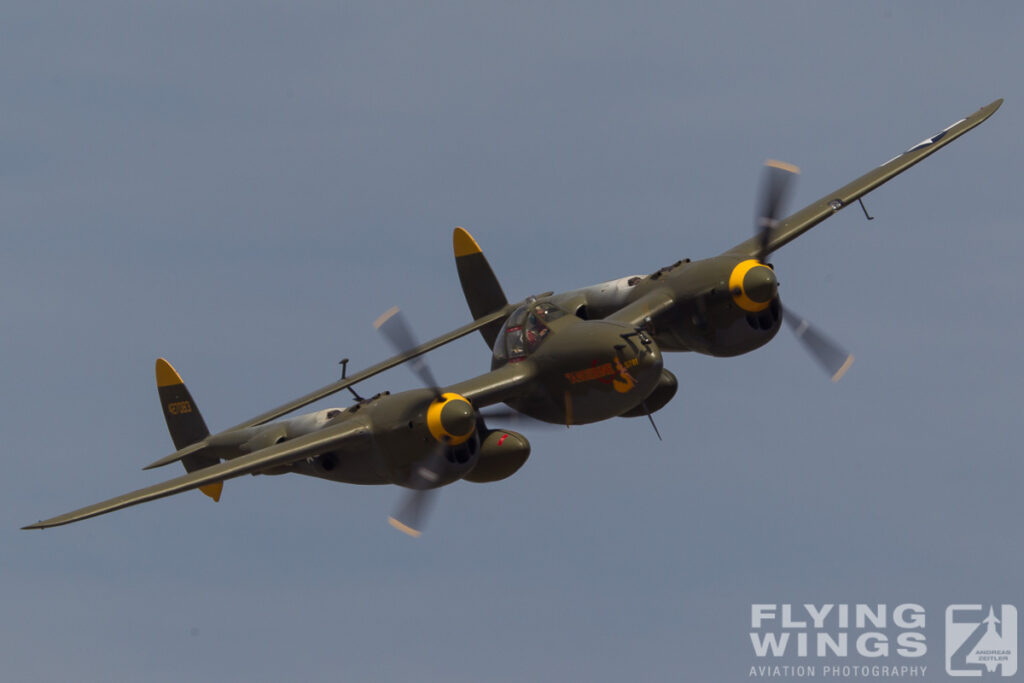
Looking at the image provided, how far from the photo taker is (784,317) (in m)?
57.1

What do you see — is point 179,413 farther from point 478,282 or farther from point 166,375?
point 478,282

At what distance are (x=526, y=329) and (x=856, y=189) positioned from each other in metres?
14.9

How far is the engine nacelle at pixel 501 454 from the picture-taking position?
53.2m

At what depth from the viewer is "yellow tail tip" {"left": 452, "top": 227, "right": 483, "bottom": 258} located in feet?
215

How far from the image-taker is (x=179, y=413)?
63812mm

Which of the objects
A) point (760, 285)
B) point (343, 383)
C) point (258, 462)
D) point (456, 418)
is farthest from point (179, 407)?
point (760, 285)

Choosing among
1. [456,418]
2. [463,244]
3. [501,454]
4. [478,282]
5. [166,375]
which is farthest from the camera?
[463,244]

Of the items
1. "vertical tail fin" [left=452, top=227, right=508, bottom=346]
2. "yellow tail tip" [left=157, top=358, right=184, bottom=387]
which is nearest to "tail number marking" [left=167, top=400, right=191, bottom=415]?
"yellow tail tip" [left=157, top=358, right=184, bottom=387]

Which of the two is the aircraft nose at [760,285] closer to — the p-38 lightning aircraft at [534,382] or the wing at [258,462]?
the p-38 lightning aircraft at [534,382]

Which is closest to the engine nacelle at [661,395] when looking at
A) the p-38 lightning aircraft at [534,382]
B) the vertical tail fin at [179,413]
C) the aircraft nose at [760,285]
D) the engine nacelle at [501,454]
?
the p-38 lightning aircraft at [534,382]

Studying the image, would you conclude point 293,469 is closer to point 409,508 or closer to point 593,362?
point 409,508

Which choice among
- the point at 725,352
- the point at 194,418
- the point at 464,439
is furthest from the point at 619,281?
the point at 194,418

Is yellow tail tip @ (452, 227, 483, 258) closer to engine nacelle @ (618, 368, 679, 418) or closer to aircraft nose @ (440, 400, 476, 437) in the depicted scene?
engine nacelle @ (618, 368, 679, 418)

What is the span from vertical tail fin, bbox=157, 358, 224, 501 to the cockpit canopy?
1344cm
